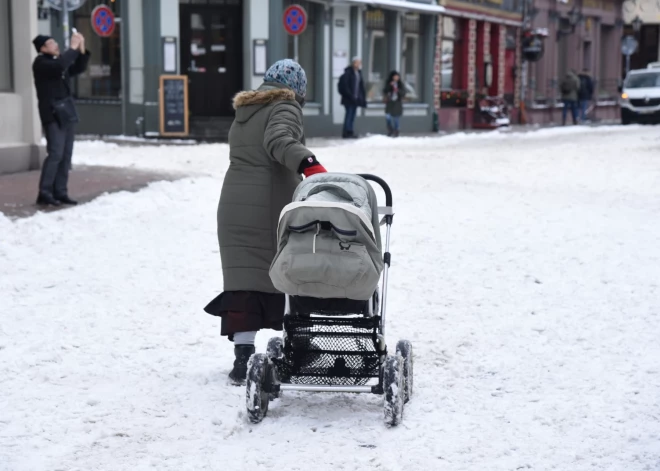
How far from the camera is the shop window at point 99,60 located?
25359mm

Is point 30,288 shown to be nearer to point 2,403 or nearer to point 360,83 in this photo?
point 2,403

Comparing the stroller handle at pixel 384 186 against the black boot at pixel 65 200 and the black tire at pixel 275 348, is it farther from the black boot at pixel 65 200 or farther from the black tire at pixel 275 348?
the black boot at pixel 65 200

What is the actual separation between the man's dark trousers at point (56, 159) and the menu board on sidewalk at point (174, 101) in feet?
41.2

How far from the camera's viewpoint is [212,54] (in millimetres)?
26625

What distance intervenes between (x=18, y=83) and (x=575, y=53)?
31530mm

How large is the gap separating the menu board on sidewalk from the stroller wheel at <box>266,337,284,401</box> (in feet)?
63.1

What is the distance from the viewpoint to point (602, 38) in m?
47.6

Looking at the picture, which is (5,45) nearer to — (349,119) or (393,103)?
(349,119)

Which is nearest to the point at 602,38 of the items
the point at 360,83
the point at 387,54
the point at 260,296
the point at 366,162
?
the point at 387,54

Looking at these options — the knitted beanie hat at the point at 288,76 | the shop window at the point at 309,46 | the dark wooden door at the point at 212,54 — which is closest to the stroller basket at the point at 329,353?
the knitted beanie hat at the point at 288,76

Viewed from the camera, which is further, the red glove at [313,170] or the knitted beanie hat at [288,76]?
the knitted beanie hat at [288,76]

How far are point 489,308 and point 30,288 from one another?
3.20 m

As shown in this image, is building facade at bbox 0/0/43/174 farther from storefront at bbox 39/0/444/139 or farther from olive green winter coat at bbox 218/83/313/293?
olive green winter coat at bbox 218/83/313/293

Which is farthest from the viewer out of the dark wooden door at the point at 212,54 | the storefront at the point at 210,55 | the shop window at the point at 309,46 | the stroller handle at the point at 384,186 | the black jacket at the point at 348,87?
the shop window at the point at 309,46
